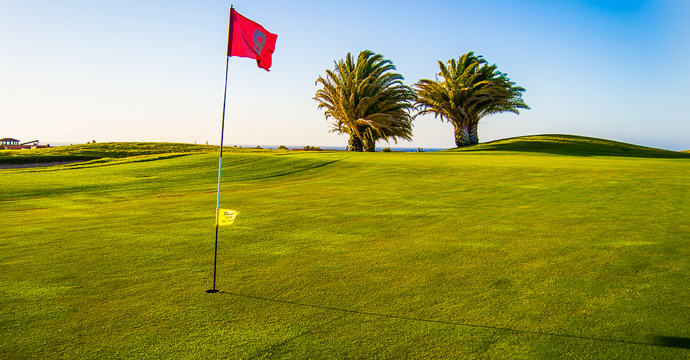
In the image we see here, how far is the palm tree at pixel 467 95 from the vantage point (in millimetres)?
49188

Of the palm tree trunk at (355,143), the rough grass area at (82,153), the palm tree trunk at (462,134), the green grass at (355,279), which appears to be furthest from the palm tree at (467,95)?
the green grass at (355,279)

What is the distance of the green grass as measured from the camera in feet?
14.2

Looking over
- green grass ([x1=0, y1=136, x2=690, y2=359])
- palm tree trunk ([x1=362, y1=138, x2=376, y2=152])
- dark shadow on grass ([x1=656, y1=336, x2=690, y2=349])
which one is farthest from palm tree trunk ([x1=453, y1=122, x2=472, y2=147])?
dark shadow on grass ([x1=656, y1=336, x2=690, y2=349])

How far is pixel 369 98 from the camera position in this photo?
1788 inches

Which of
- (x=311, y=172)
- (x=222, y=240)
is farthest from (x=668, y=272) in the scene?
(x=311, y=172)

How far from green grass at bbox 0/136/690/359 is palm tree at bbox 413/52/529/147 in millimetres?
37430

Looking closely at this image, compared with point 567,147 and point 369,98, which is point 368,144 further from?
point 567,147

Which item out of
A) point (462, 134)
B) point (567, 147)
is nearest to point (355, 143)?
point (462, 134)

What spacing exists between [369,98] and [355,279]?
40451 millimetres

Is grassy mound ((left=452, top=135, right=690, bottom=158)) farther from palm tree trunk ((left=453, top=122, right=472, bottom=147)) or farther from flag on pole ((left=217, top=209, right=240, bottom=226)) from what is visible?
flag on pole ((left=217, top=209, right=240, bottom=226))

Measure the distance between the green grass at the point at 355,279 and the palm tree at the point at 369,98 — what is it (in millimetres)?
33430

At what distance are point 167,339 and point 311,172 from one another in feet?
62.0

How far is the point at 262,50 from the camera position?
8109 mm

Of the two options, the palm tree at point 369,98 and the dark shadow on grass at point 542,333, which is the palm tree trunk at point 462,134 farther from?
the dark shadow on grass at point 542,333
